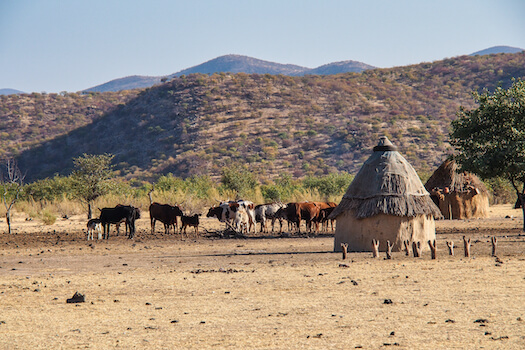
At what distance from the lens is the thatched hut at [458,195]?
3325 centimetres

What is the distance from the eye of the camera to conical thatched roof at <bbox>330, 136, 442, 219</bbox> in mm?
19016

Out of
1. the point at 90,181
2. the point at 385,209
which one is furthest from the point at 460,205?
the point at 90,181

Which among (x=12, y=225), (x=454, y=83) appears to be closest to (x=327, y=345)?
(x=12, y=225)

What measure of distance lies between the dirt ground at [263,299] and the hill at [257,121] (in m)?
55.2

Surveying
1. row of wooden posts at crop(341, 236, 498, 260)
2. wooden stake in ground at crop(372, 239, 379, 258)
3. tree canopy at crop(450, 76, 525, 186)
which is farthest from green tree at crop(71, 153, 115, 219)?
wooden stake in ground at crop(372, 239, 379, 258)

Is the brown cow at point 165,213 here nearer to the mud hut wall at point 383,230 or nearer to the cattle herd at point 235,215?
the cattle herd at point 235,215

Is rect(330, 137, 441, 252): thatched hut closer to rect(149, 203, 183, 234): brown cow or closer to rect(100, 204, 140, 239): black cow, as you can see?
rect(100, 204, 140, 239): black cow

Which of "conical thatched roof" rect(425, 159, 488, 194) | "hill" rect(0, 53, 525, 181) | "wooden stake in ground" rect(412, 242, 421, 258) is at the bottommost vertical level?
"wooden stake in ground" rect(412, 242, 421, 258)

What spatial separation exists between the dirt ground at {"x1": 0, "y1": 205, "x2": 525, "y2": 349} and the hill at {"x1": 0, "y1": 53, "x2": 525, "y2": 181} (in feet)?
181

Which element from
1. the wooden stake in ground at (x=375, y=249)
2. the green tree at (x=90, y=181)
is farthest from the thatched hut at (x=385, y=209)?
the green tree at (x=90, y=181)

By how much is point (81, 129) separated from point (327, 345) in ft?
296

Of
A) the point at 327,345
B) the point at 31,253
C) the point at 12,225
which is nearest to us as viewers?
the point at 327,345

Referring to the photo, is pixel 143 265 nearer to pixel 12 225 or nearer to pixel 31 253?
pixel 31 253

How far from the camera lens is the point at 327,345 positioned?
8.67 metres
